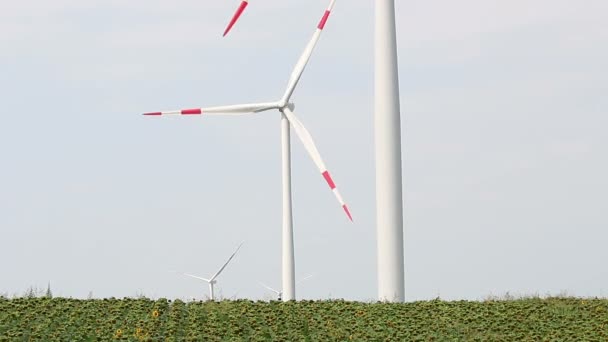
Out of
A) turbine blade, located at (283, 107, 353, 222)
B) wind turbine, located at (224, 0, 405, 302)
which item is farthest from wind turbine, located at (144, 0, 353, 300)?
wind turbine, located at (224, 0, 405, 302)

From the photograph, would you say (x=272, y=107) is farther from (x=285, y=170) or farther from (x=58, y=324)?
(x=58, y=324)

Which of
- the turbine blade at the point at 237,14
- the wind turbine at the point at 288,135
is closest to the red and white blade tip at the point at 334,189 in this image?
the wind turbine at the point at 288,135

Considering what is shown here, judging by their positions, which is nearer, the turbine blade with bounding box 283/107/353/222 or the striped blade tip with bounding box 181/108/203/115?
the turbine blade with bounding box 283/107/353/222

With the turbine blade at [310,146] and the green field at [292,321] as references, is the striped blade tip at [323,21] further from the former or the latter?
the green field at [292,321]

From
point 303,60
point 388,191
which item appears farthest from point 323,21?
point 388,191

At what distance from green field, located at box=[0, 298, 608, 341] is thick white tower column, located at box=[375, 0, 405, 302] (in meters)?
2.69

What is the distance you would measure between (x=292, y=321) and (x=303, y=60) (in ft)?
62.7

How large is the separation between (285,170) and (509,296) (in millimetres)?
10319


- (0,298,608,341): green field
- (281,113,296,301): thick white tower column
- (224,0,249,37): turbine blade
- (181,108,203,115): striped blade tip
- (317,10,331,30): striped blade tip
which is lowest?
(0,298,608,341): green field

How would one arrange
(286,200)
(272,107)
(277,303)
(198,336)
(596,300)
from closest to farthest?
(198,336), (277,303), (596,300), (286,200), (272,107)

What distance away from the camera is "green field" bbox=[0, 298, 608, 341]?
25.4 metres

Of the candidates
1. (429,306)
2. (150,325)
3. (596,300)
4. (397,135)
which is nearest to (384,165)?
(397,135)

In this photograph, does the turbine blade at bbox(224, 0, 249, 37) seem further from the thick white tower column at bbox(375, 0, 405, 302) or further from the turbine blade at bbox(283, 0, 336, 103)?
the thick white tower column at bbox(375, 0, 405, 302)

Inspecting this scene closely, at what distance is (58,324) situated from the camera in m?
26.3
